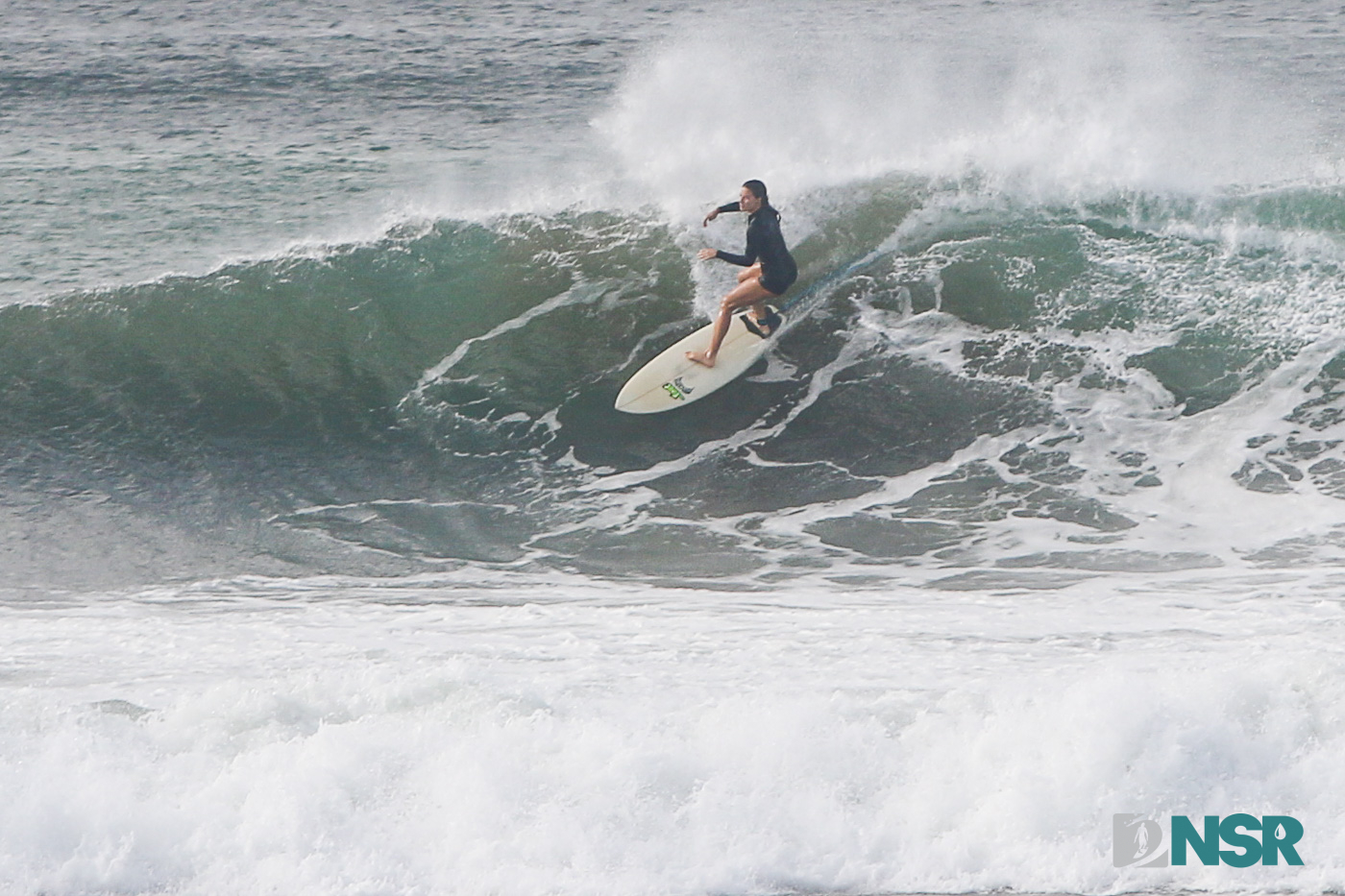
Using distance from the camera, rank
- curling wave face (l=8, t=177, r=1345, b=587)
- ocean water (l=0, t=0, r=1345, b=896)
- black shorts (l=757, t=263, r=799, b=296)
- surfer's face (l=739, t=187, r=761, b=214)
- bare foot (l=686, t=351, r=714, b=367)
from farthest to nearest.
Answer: bare foot (l=686, t=351, r=714, b=367) → black shorts (l=757, t=263, r=799, b=296) → surfer's face (l=739, t=187, r=761, b=214) → curling wave face (l=8, t=177, r=1345, b=587) → ocean water (l=0, t=0, r=1345, b=896)

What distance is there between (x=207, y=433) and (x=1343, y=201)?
35.0ft

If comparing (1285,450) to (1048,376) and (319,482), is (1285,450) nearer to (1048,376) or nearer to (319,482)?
(1048,376)

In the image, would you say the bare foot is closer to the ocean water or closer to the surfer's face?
the ocean water

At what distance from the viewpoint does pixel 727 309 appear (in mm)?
10734

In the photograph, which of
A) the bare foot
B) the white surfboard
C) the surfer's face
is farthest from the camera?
the bare foot

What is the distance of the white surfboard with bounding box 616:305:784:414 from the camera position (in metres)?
10.6

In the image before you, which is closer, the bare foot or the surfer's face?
the surfer's face

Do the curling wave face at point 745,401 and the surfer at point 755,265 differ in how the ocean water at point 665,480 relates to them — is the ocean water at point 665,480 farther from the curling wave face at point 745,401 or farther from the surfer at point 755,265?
the surfer at point 755,265

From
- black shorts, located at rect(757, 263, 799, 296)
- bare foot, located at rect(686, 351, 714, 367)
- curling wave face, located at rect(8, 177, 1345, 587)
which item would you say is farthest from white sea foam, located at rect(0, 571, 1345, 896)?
black shorts, located at rect(757, 263, 799, 296)

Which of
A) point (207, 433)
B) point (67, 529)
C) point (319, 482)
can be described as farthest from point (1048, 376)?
point (67, 529)

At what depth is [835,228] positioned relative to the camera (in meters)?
12.6

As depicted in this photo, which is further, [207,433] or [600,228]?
[600,228]

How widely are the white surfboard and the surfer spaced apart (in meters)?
0.08

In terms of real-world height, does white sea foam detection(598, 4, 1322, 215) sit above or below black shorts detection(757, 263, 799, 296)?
above
